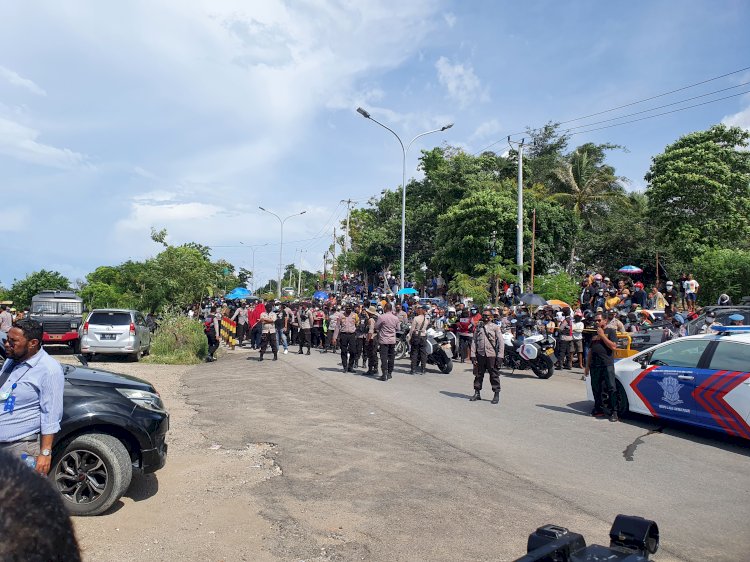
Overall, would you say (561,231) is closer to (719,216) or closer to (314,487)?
(719,216)

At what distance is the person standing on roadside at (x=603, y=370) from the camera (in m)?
9.55

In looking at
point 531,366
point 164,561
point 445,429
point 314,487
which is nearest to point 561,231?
point 531,366

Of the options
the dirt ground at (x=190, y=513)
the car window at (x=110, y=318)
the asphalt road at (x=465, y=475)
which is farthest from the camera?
the car window at (x=110, y=318)

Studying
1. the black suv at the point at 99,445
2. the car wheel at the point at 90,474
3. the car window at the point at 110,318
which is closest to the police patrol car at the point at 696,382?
the black suv at the point at 99,445

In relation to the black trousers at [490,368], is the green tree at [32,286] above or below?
above

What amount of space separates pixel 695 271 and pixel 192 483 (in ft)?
73.6

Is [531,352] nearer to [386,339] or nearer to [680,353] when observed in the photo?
[386,339]

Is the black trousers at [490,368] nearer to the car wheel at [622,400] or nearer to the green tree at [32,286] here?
the car wheel at [622,400]

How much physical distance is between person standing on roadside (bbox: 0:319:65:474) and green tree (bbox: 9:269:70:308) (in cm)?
4002

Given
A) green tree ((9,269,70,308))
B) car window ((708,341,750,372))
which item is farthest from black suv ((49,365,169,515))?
green tree ((9,269,70,308))

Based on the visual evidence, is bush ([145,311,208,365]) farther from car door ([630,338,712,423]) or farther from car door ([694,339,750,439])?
car door ([694,339,750,439])

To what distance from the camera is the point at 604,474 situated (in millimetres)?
Result: 6641

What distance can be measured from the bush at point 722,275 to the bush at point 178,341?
1785 centimetres

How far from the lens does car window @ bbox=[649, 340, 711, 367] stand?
8594mm
